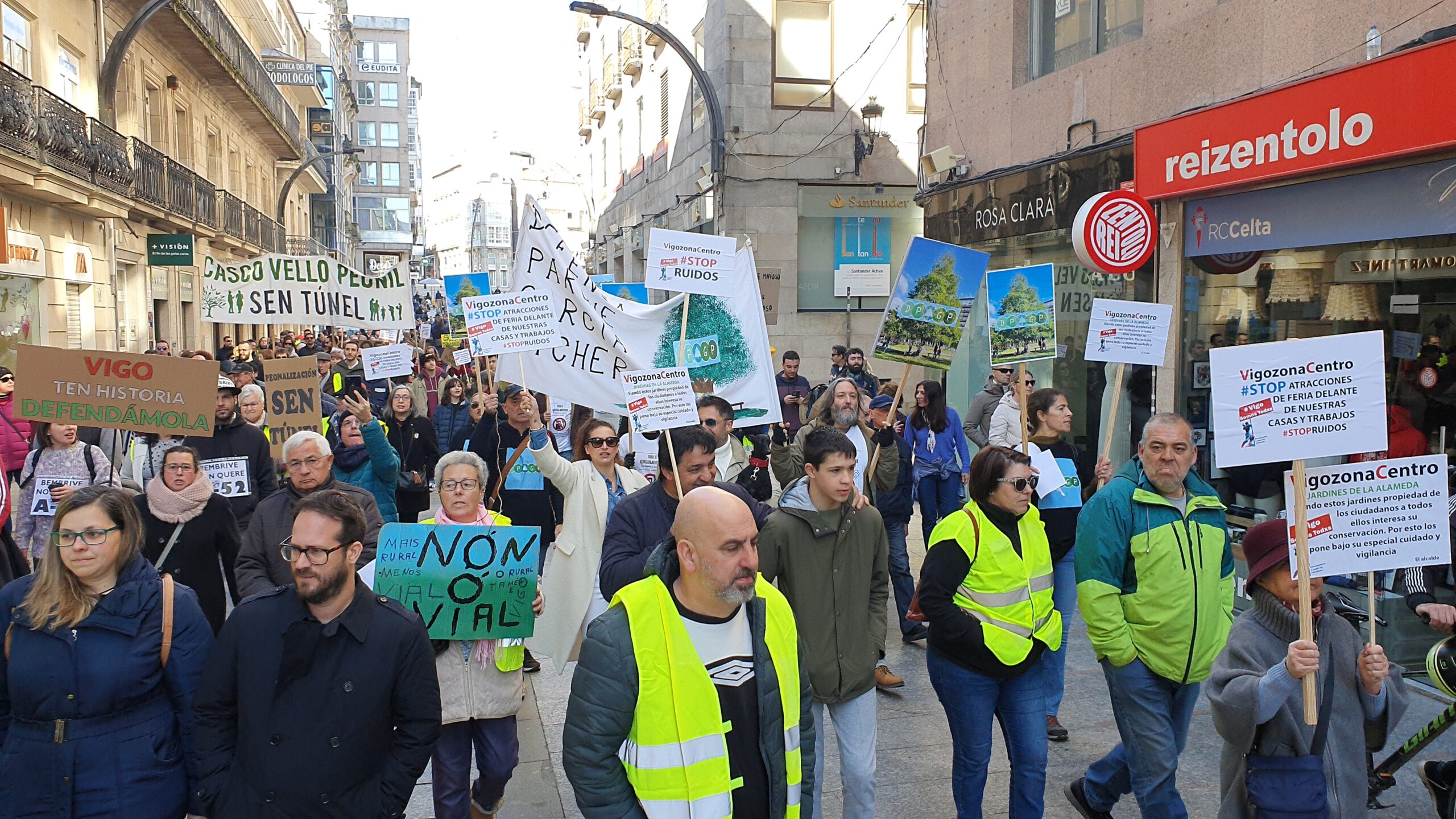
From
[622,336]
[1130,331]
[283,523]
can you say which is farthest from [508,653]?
[1130,331]

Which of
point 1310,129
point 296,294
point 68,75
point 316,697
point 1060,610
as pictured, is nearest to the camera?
point 316,697

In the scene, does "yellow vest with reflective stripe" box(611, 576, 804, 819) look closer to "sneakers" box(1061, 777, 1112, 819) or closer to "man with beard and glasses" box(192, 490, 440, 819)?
"man with beard and glasses" box(192, 490, 440, 819)

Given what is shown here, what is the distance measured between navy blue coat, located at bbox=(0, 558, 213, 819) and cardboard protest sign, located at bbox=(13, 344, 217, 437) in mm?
2419

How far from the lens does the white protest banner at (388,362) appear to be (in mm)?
9273

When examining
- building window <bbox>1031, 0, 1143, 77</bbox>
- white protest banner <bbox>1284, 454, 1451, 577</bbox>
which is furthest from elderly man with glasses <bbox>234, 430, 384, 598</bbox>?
building window <bbox>1031, 0, 1143, 77</bbox>

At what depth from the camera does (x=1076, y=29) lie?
1139 cm

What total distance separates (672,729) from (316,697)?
1.12 m

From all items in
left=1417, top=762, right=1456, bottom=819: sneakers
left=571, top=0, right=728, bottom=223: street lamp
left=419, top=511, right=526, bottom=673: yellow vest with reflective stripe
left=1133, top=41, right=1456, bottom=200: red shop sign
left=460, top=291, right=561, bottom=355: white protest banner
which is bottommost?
left=1417, top=762, right=1456, bottom=819: sneakers

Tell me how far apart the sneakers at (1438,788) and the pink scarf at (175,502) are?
18.2 feet

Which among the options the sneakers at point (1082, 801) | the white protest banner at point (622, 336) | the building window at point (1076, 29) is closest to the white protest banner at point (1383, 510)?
the sneakers at point (1082, 801)

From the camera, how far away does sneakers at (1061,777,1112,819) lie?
4.90m

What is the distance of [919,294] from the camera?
749cm

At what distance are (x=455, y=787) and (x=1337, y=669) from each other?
3.30 m

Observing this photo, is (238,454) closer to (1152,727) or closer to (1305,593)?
(1152,727)
